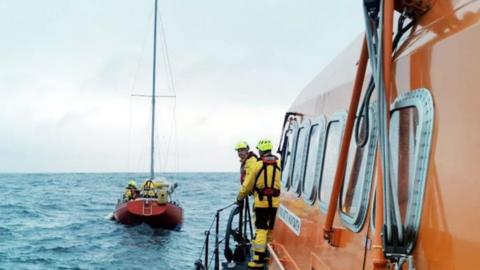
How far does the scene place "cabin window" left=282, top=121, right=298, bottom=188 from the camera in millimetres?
5430

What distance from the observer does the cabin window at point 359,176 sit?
255cm

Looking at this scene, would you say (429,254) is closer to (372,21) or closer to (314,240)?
(372,21)

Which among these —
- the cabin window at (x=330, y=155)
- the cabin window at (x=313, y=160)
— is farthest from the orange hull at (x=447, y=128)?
the cabin window at (x=313, y=160)

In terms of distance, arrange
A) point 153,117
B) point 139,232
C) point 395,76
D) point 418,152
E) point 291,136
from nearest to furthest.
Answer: point 418,152 → point 395,76 → point 291,136 → point 139,232 → point 153,117

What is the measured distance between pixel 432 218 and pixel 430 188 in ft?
0.37

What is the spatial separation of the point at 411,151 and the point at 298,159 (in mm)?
2885

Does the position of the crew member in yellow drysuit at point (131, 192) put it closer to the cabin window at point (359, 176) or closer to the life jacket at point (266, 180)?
the life jacket at point (266, 180)

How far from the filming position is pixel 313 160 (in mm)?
4125

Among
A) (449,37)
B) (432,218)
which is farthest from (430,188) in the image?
(449,37)

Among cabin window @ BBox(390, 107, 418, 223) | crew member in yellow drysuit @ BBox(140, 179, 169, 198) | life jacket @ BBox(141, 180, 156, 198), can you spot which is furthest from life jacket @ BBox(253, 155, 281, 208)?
life jacket @ BBox(141, 180, 156, 198)

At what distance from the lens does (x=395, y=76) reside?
2.29m

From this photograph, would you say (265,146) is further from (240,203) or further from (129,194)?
(129,194)

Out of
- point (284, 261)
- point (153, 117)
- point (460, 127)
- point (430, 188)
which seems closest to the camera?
point (460, 127)

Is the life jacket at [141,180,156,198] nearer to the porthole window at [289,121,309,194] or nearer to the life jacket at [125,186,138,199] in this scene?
the life jacket at [125,186,138,199]
